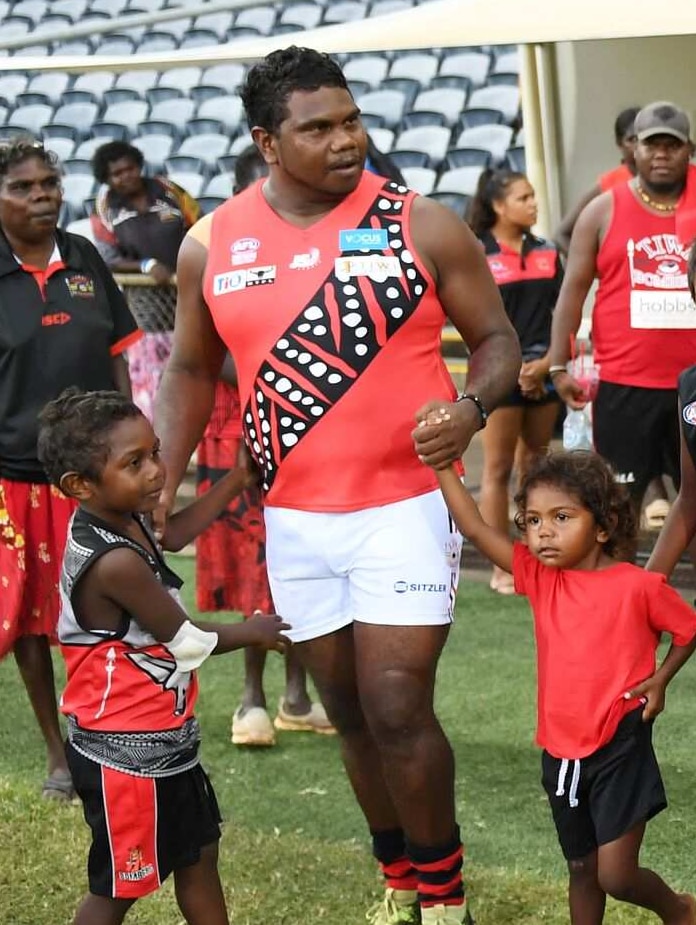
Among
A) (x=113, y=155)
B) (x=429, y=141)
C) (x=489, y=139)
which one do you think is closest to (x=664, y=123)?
(x=113, y=155)

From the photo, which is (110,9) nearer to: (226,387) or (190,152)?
(190,152)

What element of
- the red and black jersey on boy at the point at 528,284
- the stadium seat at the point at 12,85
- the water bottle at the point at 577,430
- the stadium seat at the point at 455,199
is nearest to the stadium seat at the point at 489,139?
the stadium seat at the point at 455,199

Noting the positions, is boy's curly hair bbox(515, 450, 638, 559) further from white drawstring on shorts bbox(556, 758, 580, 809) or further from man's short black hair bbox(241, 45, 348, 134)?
man's short black hair bbox(241, 45, 348, 134)

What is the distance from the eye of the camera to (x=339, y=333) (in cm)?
380

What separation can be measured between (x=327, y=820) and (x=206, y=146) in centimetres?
1153

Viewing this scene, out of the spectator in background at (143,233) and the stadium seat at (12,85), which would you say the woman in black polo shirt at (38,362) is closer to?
the spectator in background at (143,233)

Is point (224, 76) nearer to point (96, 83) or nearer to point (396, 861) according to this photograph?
point (96, 83)

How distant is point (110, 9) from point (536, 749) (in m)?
16.0

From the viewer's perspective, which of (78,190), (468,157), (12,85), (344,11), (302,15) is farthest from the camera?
(12,85)

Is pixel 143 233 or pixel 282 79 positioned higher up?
pixel 282 79

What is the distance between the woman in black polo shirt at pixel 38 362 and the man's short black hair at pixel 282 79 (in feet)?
4.89

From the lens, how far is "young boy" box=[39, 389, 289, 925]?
363cm

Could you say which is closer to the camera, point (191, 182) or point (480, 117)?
point (480, 117)

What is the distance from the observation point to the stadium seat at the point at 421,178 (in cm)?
1309
